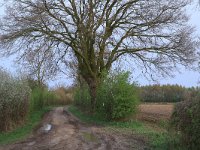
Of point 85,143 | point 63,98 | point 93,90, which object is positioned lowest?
point 85,143

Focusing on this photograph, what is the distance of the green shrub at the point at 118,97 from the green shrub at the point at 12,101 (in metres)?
5.69

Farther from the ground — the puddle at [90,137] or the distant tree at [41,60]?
the distant tree at [41,60]

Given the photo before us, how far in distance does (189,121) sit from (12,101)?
50.6 feet

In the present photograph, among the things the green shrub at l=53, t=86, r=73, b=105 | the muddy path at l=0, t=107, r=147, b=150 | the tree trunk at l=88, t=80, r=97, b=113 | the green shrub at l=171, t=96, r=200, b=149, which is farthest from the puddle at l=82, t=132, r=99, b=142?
the green shrub at l=53, t=86, r=73, b=105

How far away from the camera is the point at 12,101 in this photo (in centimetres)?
2648

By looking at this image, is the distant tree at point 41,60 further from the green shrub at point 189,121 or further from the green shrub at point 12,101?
the green shrub at point 189,121

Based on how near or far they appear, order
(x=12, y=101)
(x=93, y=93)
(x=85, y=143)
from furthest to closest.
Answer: (x=93, y=93) < (x=12, y=101) < (x=85, y=143)

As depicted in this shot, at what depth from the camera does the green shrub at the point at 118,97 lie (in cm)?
2894

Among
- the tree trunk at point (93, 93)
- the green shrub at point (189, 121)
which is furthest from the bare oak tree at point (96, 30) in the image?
the green shrub at point (189, 121)

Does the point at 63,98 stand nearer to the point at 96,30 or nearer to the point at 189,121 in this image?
the point at 96,30

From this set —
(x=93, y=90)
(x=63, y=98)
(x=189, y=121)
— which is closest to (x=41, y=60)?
(x=93, y=90)

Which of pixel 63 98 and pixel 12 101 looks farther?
pixel 63 98

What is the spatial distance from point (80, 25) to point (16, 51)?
19.0 feet

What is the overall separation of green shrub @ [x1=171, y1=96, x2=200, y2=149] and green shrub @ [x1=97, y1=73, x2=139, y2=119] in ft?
46.5
